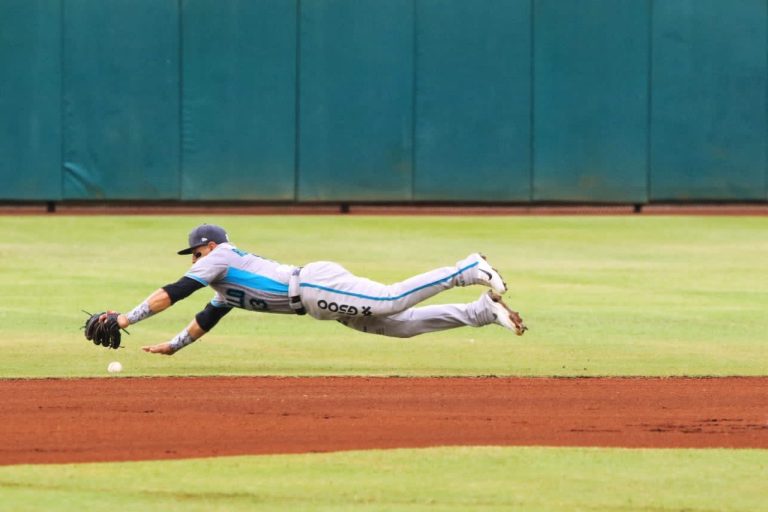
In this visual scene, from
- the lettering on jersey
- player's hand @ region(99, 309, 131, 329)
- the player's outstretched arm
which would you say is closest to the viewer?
player's hand @ region(99, 309, 131, 329)

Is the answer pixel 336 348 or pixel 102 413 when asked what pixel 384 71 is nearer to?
pixel 336 348

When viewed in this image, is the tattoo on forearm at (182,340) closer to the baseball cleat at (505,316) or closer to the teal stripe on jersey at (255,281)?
the teal stripe on jersey at (255,281)

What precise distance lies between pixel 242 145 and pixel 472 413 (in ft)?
53.5

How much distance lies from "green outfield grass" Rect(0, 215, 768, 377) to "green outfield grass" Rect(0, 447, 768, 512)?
341 cm

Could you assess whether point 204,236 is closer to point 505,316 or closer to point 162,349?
point 162,349

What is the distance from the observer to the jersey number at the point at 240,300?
447 inches

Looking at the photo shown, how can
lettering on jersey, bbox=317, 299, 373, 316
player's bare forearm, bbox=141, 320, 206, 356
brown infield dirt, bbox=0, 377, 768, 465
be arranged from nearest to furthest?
brown infield dirt, bbox=0, 377, 768, 465 < lettering on jersey, bbox=317, 299, 373, 316 < player's bare forearm, bbox=141, 320, 206, 356

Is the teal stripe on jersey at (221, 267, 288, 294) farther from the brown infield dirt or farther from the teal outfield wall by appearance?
the teal outfield wall

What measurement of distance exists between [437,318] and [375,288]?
585 mm

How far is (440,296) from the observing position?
17.0 metres

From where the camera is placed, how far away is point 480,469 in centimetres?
813

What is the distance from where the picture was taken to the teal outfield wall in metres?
25.4

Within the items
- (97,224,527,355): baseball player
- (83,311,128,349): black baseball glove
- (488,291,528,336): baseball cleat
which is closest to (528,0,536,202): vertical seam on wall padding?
(97,224,527,355): baseball player

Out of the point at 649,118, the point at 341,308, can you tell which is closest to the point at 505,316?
the point at 341,308
